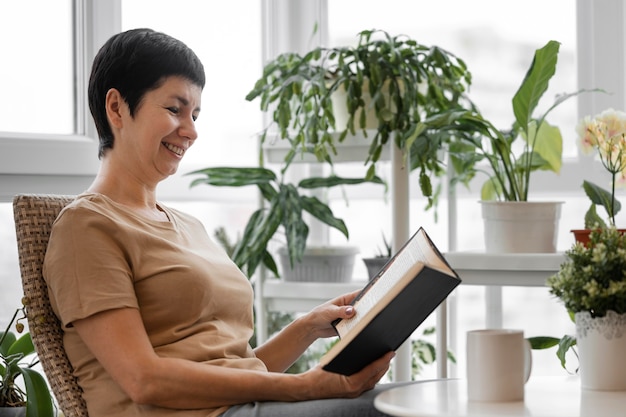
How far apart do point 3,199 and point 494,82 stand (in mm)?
1491

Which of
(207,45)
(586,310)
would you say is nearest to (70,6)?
(207,45)

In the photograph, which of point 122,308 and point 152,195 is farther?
point 152,195

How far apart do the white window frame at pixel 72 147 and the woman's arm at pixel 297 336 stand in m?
0.82

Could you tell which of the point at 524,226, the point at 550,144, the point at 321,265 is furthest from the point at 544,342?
the point at 321,265

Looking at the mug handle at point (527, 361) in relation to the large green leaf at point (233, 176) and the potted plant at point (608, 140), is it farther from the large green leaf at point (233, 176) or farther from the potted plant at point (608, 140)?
the large green leaf at point (233, 176)

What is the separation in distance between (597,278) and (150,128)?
2.68ft

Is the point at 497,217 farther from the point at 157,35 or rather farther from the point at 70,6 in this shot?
the point at 70,6

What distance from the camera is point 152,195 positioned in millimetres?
1715

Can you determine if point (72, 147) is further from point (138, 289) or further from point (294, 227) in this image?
point (138, 289)

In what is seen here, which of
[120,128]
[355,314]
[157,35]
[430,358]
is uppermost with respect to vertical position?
[157,35]

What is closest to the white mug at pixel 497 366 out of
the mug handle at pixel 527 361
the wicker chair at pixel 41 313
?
the mug handle at pixel 527 361

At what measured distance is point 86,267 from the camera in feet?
4.69

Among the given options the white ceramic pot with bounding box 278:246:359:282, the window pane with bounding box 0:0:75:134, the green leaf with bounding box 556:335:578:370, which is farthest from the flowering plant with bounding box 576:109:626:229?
the window pane with bounding box 0:0:75:134

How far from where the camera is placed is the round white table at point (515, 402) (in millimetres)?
1127
